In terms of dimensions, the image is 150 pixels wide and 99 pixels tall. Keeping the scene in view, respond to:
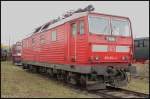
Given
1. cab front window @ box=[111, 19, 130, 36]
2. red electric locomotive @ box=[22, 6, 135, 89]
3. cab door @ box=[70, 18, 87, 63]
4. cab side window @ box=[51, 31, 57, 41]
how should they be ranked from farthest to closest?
cab side window @ box=[51, 31, 57, 41]
cab front window @ box=[111, 19, 130, 36]
cab door @ box=[70, 18, 87, 63]
red electric locomotive @ box=[22, 6, 135, 89]

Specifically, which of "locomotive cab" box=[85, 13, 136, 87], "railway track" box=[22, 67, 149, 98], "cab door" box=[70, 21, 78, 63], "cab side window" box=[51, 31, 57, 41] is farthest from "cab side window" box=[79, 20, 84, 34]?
"cab side window" box=[51, 31, 57, 41]

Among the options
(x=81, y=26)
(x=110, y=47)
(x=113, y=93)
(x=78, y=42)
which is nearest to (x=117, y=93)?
(x=113, y=93)

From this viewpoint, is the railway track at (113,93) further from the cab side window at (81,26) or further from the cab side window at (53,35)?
the cab side window at (53,35)

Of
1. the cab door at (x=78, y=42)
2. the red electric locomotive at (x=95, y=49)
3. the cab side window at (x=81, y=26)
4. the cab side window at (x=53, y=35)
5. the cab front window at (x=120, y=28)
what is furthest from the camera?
the cab side window at (x=53, y=35)

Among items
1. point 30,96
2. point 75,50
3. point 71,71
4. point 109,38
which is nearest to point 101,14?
point 109,38

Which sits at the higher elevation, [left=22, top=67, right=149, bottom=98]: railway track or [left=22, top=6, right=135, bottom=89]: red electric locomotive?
[left=22, top=6, right=135, bottom=89]: red electric locomotive

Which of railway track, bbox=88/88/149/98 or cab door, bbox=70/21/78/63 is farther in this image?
cab door, bbox=70/21/78/63

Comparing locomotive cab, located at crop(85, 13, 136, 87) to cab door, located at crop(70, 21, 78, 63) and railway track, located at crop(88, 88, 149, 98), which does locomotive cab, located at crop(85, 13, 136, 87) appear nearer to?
railway track, located at crop(88, 88, 149, 98)

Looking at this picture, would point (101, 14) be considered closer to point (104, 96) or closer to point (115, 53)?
point (115, 53)

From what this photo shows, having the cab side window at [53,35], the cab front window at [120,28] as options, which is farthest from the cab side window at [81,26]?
the cab side window at [53,35]

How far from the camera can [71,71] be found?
13.2 m

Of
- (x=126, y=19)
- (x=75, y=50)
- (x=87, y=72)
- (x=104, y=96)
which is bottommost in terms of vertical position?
(x=104, y=96)

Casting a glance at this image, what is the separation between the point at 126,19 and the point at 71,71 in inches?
130

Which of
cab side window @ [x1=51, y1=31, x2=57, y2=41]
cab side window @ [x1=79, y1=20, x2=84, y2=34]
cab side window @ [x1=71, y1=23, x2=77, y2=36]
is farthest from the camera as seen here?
cab side window @ [x1=51, y1=31, x2=57, y2=41]
